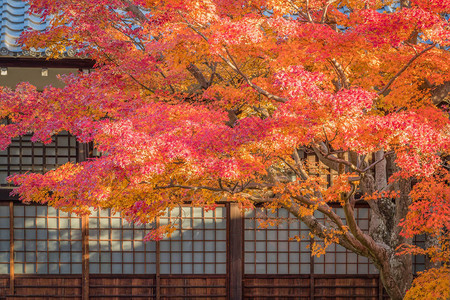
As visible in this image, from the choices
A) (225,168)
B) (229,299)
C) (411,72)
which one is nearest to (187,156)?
(225,168)

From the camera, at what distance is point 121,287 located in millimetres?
13875

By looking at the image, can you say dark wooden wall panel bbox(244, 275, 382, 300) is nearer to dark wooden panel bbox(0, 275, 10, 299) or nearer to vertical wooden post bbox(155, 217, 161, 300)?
vertical wooden post bbox(155, 217, 161, 300)

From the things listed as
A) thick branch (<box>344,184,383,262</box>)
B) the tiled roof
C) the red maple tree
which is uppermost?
the tiled roof

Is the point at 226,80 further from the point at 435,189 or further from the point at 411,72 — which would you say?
the point at 435,189

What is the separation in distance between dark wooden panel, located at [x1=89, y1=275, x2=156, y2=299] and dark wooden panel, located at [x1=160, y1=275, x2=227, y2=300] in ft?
1.22

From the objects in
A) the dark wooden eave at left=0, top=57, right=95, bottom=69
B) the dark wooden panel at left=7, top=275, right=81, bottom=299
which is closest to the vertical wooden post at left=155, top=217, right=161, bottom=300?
the dark wooden panel at left=7, top=275, right=81, bottom=299

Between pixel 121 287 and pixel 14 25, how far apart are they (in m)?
7.46

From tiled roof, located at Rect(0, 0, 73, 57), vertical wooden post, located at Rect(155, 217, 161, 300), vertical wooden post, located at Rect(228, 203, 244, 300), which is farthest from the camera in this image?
vertical wooden post, located at Rect(155, 217, 161, 300)

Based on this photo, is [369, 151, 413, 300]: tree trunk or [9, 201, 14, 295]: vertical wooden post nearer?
[369, 151, 413, 300]: tree trunk

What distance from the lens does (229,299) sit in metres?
13.7

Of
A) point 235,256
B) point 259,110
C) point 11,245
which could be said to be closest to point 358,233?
point 259,110

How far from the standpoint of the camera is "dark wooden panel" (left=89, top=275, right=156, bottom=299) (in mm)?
13844

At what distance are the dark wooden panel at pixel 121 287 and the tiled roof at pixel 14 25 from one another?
6.06 m

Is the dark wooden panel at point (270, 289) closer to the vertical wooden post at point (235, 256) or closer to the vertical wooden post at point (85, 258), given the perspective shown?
the vertical wooden post at point (235, 256)
